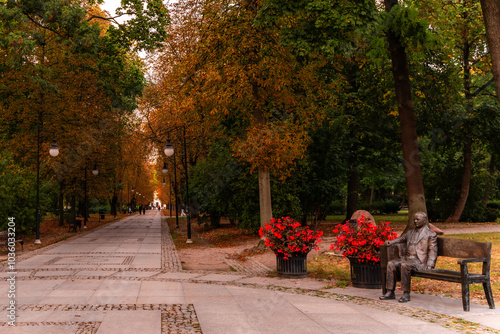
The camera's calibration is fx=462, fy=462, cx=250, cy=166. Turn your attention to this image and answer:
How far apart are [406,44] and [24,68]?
723 inches

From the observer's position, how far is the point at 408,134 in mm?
13633

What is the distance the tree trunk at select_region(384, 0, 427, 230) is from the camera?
13.6 m

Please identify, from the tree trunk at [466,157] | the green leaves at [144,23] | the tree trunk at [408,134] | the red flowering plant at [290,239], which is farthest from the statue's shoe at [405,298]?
the tree trunk at [466,157]

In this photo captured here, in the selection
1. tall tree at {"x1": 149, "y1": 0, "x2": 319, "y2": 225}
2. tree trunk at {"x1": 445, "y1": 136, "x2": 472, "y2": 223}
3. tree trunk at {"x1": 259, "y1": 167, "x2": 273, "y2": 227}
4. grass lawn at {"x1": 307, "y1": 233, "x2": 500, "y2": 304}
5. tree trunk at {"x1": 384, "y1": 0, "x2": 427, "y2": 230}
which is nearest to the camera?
grass lawn at {"x1": 307, "y1": 233, "x2": 500, "y2": 304}

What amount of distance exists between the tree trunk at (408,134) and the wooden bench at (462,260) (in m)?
5.64

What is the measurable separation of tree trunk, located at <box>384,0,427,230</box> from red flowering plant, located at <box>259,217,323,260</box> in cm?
435

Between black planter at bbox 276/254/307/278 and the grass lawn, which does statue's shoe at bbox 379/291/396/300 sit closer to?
the grass lawn

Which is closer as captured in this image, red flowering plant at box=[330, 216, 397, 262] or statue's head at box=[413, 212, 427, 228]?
statue's head at box=[413, 212, 427, 228]

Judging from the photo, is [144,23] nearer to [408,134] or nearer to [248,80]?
[248,80]

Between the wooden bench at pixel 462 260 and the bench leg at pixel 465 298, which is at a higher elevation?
the wooden bench at pixel 462 260

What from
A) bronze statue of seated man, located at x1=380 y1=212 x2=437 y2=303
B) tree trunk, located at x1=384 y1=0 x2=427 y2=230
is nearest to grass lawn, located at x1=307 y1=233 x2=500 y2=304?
bronze statue of seated man, located at x1=380 y1=212 x2=437 y2=303

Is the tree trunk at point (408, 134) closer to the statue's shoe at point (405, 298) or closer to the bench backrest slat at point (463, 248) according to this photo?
the bench backrest slat at point (463, 248)

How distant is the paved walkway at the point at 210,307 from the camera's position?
6141mm

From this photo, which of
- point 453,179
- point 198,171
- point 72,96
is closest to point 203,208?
point 198,171
